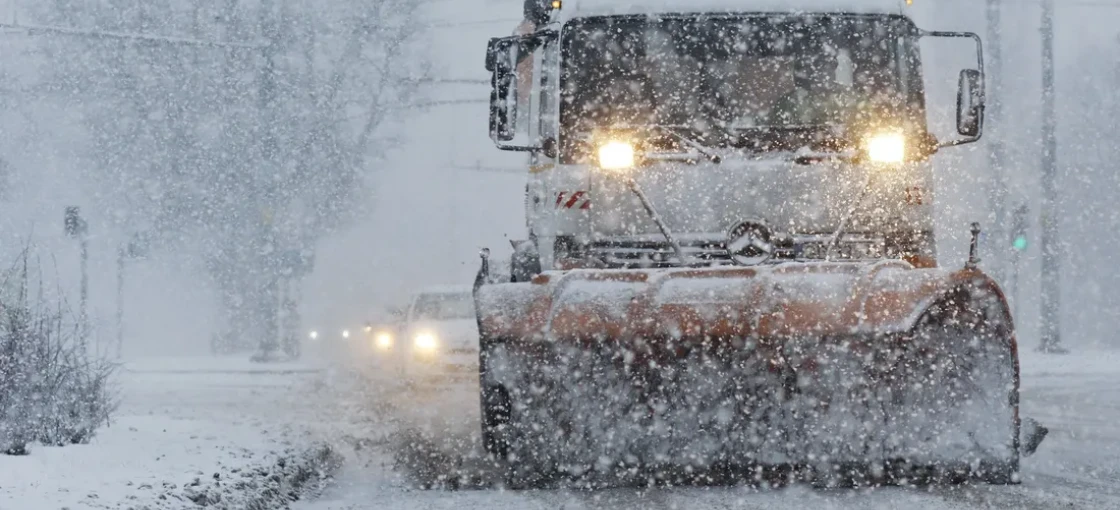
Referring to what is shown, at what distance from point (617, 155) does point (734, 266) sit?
1.66m

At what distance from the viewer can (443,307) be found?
1694 centimetres

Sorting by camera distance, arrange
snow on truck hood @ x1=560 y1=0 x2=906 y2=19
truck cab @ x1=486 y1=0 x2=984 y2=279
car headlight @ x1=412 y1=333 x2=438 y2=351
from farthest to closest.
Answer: car headlight @ x1=412 y1=333 x2=438 y2=351 < snow on truck hood @ x1=560 y1=0 x2=906 y2=19 < truck cab @ x1=486 y1=0 x2=984 y2=279

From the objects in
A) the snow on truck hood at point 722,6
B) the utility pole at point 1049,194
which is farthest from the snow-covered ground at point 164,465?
the utility pole at point 1049,194

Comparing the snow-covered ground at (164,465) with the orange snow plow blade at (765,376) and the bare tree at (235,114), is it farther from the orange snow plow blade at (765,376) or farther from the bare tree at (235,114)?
the bare tree at (235,114)

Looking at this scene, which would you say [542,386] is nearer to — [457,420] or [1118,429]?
[457,420]

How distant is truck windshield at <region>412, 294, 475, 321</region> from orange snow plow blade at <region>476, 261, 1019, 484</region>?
9.10m

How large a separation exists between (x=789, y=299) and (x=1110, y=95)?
46444 millimetres

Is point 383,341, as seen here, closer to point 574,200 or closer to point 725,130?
point 574,200

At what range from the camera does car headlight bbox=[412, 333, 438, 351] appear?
51.4 feet

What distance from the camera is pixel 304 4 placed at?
33.6 m

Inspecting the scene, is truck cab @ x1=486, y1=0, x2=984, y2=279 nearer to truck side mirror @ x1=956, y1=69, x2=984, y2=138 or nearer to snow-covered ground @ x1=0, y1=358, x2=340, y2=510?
truck side mirror @ x1=956, y1=69, x2=984, y2=138

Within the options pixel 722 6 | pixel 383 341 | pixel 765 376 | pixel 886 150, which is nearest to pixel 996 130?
pixel 383 341

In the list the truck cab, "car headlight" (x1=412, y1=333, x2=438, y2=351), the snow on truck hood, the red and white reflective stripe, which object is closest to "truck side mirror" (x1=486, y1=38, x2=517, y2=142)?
the truck cab

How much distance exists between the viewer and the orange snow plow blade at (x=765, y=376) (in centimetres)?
693
